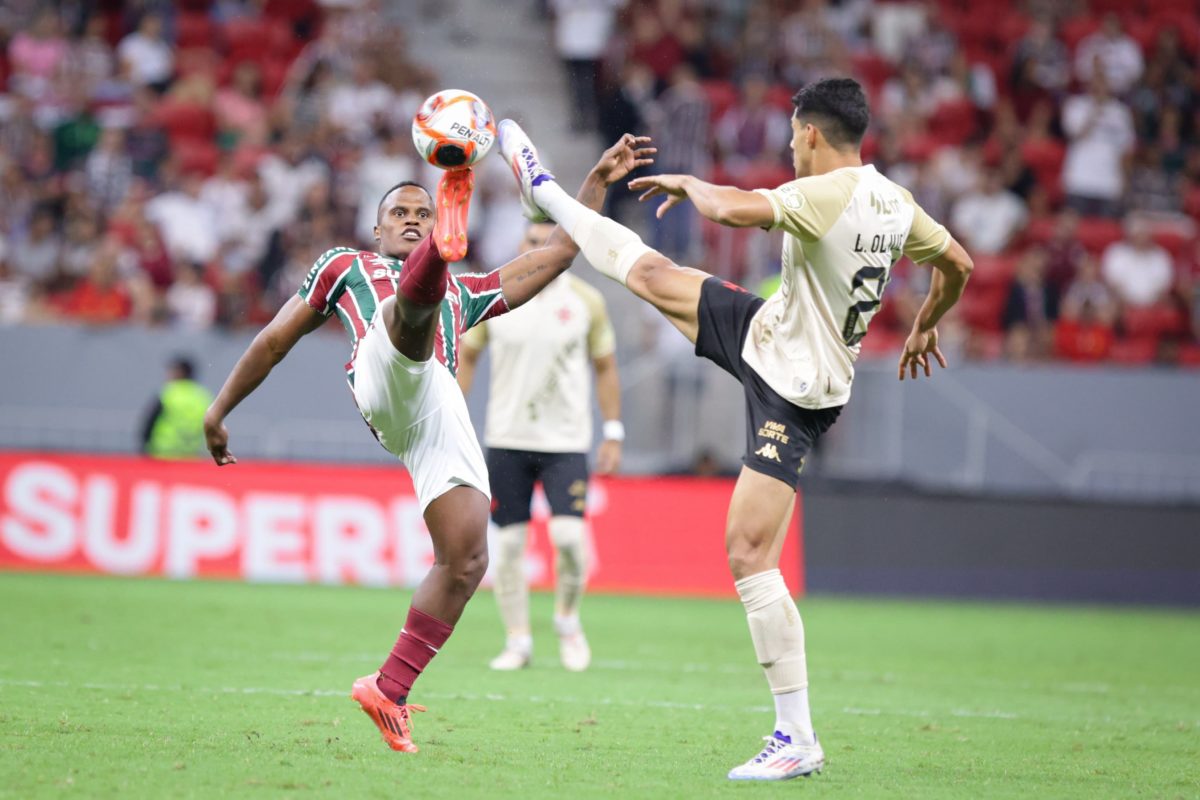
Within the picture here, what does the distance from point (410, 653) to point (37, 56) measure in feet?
52.3

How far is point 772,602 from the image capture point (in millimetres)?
6242

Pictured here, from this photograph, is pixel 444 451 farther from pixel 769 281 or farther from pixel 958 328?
pixel 958 328

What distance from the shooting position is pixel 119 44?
68.2 feet

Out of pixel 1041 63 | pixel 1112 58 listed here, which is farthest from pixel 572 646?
pixel 1112 58

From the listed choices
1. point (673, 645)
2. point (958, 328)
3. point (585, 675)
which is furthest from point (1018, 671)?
point (958, 328)

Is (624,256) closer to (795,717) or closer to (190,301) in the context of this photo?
(795,717)

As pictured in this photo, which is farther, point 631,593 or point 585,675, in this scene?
point 631,593

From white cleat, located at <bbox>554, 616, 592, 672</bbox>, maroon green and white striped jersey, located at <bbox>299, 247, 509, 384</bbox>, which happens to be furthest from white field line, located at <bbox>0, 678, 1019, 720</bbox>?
maroon green and white striped jersey, located at <bbox>299, 247, 509, 384</bbox>

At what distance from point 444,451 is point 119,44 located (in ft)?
53.2

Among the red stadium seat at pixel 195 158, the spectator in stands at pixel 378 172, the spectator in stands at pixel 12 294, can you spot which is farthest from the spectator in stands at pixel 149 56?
the spectator in stands at pixel 12 294

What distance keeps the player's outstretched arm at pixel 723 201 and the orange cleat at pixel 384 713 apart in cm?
224

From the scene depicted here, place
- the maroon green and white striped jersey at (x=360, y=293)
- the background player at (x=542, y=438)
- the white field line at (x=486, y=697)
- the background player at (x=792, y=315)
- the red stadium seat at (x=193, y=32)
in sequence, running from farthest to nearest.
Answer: the red stadium seat at (x=193, y=32) < the background player at (x=542, y=438) < the white field line at (x=486, y=697) < the maroon green and white striped jersey at (x=360, y=293) < the background player at (x=792, y=315)

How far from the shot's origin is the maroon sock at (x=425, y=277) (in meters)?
5.90

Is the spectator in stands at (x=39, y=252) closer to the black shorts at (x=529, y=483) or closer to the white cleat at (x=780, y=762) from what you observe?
the black shorts at (x=529, y=483)
